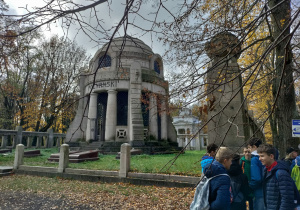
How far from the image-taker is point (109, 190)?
692 centimetres

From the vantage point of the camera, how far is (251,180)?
3.38 meters

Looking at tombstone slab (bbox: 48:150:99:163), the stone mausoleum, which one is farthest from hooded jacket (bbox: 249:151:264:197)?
the stone mausoleum

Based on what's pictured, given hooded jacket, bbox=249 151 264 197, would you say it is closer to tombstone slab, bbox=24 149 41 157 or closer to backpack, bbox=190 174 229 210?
backpack, bbox=190 174 229 210

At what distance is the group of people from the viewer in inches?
97.9

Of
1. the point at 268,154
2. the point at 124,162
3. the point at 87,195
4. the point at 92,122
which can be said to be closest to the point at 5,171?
the point at 87,195

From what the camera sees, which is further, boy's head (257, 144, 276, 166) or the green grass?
the green grass

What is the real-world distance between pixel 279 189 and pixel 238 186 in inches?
25.3

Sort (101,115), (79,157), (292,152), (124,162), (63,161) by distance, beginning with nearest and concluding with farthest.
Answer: (292,152), (124,162), (63,161), (79,157), (101,115)

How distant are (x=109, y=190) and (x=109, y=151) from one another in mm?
8406

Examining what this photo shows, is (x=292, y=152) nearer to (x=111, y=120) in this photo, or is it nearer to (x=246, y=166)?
(x=246, y=166)

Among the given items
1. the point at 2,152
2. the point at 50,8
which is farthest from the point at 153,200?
the point at 2,152

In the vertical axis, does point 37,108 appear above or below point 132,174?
above

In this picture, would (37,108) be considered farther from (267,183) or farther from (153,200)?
(267,183)

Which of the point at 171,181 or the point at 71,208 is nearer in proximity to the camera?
the point at 71,208
